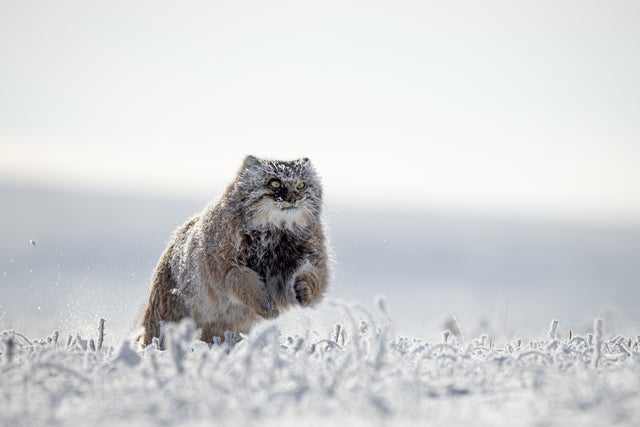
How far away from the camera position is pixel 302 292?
5.46 meters

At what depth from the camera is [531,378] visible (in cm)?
308

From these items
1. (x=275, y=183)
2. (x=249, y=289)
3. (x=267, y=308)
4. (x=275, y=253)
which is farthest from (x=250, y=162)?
(x=267, y=308)

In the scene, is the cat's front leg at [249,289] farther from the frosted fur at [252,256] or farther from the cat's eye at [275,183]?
the cat's eye at [275,183]

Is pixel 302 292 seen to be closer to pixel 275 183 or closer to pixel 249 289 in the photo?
pixel 249 289

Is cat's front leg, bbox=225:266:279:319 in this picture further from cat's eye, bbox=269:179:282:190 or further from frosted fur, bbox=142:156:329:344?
cat's eye, bbox=269:179:282:190

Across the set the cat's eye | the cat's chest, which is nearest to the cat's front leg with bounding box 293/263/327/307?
the cat's chest

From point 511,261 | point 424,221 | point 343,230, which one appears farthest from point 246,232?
point 424,221

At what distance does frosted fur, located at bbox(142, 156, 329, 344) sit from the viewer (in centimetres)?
554

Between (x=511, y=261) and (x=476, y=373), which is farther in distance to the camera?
(x=511, y=261)

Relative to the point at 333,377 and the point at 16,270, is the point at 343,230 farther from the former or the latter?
the point at 333,377

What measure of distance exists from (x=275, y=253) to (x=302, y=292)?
523mm

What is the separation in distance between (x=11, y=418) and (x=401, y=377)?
4.68ft

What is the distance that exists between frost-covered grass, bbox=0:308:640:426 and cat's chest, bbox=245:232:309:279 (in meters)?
2.12

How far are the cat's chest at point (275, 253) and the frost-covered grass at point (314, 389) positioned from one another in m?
2.12
